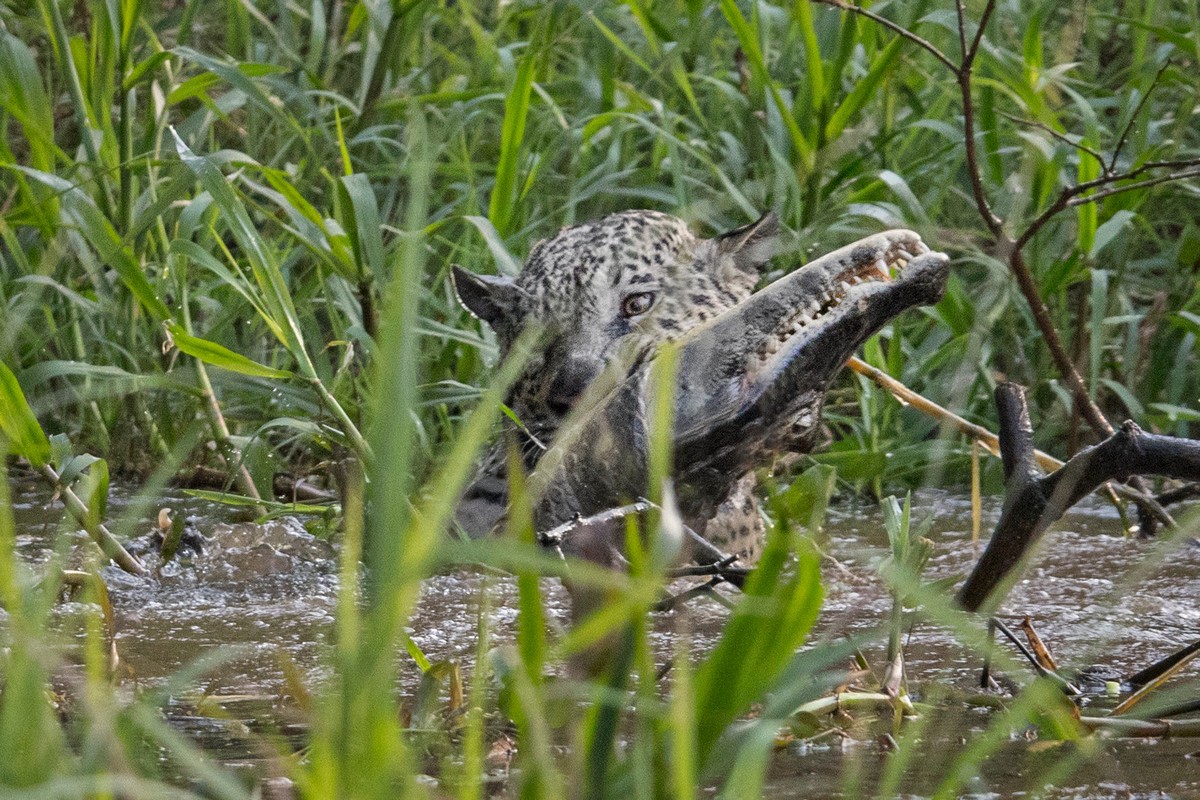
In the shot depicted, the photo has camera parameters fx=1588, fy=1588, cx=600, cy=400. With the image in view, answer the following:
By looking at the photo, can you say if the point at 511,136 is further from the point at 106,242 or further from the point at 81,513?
the point at 81,513

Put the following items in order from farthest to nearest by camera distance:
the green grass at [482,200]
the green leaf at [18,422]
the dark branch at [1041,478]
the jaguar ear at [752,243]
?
the jaguar ear at [752,243], the green grass at [482,200], the green leaf at [18,422], the dark branch at [1041,478]

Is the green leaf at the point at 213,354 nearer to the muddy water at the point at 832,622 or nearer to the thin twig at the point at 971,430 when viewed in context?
the muddy water at the point at 832,622

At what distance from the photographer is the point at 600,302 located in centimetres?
356

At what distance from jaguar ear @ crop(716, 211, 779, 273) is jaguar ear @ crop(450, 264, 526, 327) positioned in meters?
0.51

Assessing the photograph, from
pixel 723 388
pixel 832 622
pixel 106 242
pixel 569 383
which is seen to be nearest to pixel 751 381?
pixel 723 388

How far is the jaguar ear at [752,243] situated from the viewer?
3773 mm

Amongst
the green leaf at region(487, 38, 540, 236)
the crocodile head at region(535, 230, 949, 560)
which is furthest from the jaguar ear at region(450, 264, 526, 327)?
the crocodile head at region(535, 230, 949, 560)

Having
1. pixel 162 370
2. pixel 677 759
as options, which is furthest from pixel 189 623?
pixel 677 759

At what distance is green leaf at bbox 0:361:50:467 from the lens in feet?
8.20

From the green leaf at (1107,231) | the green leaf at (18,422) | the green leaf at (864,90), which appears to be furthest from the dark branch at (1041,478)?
the green leaf at (864,90)

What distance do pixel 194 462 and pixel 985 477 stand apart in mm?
2144

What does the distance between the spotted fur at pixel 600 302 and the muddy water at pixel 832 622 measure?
0.24 metres

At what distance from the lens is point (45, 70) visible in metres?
5.85

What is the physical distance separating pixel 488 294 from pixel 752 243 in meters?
0.65
